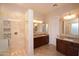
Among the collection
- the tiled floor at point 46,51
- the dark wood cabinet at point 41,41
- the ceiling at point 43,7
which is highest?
the ceiling at point 43,7

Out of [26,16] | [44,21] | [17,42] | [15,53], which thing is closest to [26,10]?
[26,16]

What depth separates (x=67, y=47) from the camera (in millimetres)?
2035

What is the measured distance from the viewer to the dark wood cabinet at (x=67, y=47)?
1.98 m

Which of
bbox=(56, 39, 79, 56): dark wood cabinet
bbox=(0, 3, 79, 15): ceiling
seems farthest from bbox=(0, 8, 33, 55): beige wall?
bbox=(56, 39, 79, 56): dark wood cabinet

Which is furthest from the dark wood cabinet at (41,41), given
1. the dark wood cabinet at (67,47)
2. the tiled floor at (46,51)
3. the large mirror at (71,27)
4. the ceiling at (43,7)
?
the ceiling at (43,7)

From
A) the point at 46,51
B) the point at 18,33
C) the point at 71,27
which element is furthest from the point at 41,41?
the point at 71,27

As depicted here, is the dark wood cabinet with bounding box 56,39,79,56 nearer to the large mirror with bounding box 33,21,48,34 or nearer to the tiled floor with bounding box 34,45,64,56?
the tiled floor with bounding box 34,45,64,56

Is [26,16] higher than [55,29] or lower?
higher

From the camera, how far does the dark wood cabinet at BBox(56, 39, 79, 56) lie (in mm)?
1979

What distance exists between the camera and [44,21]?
2.12m

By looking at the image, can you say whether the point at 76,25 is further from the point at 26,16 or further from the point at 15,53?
the point at 15,53

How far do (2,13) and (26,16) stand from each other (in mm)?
399

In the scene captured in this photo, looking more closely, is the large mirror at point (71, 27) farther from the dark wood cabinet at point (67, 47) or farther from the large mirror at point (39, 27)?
the large mirror at point (39, 27)

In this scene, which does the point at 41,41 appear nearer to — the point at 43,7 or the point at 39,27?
the point at 39,27
